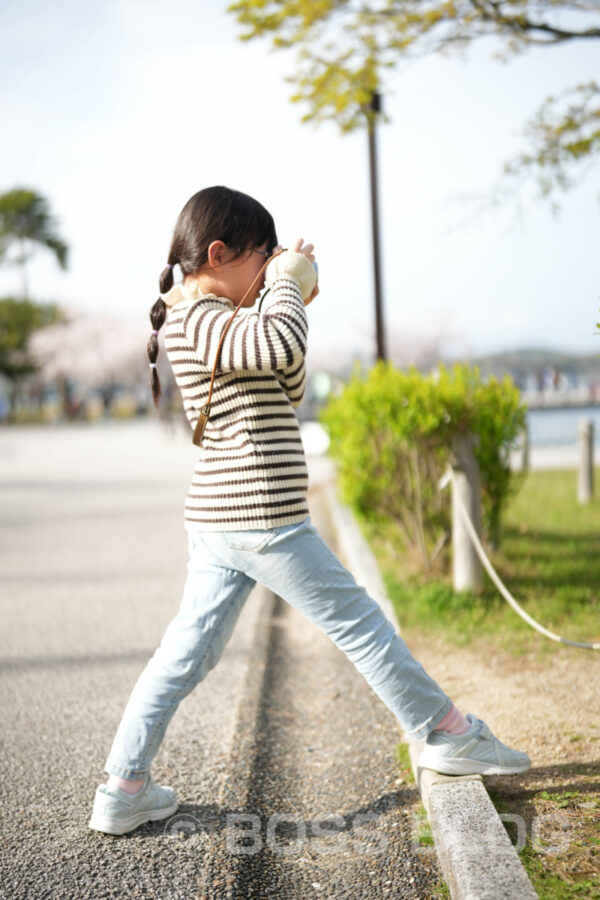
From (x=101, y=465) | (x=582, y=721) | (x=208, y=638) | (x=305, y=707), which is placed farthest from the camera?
(x=101, y=465)

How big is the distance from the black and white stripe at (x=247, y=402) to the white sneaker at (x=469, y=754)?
0.77 meters

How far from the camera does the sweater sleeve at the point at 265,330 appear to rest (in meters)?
2.20

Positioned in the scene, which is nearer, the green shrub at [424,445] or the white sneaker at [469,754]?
the white sneaker at [469,754]

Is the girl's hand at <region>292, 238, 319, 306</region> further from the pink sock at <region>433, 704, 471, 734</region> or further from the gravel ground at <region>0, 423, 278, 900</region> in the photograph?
the gravel ground at <region>0, 423, 278, 900</region>

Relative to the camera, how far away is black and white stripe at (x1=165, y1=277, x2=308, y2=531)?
7.28 feet

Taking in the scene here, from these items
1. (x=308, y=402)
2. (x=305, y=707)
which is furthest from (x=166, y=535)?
(x=308, y=402)

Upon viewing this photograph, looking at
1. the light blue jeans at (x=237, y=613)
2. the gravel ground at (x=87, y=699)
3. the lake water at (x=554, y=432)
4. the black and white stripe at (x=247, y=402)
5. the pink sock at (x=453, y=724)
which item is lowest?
the lake water at (x=554, y=432)

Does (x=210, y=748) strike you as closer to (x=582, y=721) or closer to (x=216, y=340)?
(x=582, y=721)

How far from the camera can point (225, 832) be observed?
2.50 m

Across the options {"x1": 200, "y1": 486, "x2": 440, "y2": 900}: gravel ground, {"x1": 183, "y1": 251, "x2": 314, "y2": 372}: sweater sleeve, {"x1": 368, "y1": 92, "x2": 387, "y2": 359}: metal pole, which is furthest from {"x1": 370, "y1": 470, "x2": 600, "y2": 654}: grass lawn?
{"x1": 368, "y1": 92, "x2": 387, "y2": 359}: metal pole

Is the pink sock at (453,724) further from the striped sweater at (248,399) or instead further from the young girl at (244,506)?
the striped sweater at (248,399)

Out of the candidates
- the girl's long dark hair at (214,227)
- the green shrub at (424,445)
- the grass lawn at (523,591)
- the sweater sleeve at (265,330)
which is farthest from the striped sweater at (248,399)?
the green shrub at (424,445)

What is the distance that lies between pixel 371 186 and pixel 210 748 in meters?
8.57

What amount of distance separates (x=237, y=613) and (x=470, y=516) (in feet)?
8.32
